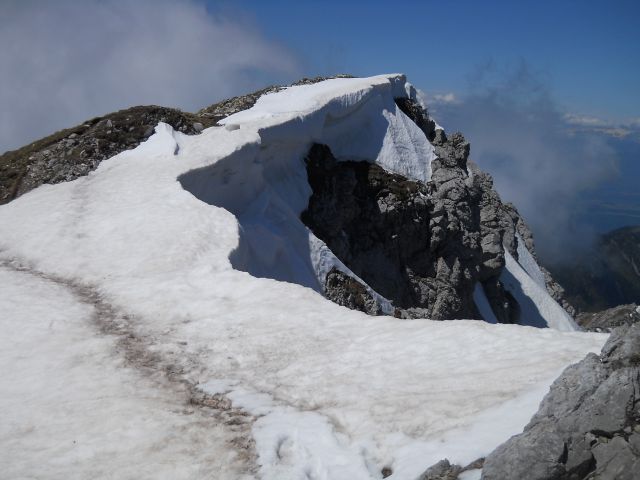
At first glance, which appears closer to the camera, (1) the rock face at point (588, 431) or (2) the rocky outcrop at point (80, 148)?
(1) the rock face at point (588, 431)

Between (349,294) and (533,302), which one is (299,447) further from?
(533,302)

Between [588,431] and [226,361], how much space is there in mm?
8450

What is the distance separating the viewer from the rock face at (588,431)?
25.3 feet

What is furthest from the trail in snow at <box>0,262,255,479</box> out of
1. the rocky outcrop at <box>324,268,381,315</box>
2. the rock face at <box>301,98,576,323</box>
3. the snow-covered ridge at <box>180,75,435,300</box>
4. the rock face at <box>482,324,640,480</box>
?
the rock face at <box>301,98,576,323</box>

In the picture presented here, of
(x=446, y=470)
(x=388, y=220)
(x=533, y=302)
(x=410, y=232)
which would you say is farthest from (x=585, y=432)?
(x=533, y=302)

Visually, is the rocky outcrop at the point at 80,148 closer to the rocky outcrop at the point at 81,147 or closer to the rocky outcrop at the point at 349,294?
the rocky outcrop at the point at 81,147

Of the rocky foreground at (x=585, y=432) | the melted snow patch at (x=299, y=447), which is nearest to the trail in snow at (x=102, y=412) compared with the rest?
the melted snow patch at (x=299, y=447)

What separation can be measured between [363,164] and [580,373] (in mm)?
41966

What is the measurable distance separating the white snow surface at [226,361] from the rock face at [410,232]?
1937 cm

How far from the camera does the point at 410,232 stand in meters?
49.0

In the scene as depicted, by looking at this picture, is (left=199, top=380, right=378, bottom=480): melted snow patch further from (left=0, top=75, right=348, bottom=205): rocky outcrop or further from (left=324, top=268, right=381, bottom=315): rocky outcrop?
(left=0, top=75, right=348, bottom=205): rocky outcrop

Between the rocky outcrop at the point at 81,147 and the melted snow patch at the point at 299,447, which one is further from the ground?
the rocky outcrop at the point at 81,147

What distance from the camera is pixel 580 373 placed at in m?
8.93

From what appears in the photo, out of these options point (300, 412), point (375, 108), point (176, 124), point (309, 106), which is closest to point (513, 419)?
point (300, 412)
